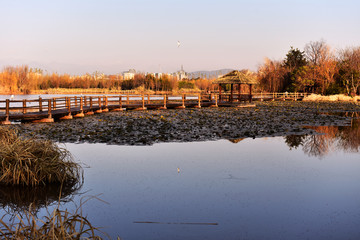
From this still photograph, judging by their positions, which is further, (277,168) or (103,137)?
(103,137)

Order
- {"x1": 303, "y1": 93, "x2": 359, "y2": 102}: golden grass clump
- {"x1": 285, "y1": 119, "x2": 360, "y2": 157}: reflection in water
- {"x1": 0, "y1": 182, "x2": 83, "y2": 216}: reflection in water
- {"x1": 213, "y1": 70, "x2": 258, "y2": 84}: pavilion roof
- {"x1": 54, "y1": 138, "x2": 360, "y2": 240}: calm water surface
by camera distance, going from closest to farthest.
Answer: {"x1": 54, "y1": 138, "x2": 360, "y2": 240}: calm water surface
{"x1": 0, "y1": 182, "x2": 83, "y2": 216}: reflection in water
{"x1": 285, "y1": 119, "x2": 360, "y2": 157}: reflection in water
{"x1": 213, "y1": 70, "x2": 258, "y2": 84}: pavilion roof
{"x1": 303, "y1": 93, "x2": 359, "y2": 102}: golden grass clump

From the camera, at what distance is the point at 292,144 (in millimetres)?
13773

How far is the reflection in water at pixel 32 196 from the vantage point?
6.56 meters

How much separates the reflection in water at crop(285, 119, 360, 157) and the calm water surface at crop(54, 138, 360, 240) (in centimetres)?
67

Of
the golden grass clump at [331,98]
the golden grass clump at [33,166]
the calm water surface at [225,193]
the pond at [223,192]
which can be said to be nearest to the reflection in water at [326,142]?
the pond at [223,192]

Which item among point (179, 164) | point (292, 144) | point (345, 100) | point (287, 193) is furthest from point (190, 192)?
point (345, 100)

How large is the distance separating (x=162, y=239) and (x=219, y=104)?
3293 centimetres

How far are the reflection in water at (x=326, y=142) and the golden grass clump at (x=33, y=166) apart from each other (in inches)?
306

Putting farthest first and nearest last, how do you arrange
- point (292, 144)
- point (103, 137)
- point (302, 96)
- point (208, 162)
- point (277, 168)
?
point (302, 96) < point (103, 137) < point (292, 144) < point (208, 162) < point (277, 168)

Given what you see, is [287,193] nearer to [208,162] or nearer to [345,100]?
[208,162]

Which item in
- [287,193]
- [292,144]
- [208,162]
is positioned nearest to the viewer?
[287,193]

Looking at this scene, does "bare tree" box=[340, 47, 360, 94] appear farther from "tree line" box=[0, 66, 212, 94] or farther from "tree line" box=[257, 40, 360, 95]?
"tree line" box=[0, 66, 212, 94]

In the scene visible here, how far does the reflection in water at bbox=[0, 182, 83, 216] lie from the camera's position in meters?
6.56

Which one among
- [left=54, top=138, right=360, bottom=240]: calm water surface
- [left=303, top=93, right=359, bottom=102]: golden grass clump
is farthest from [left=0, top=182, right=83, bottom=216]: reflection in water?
[left=303, top=93, right=359, bottom=102]: golden grass clump
